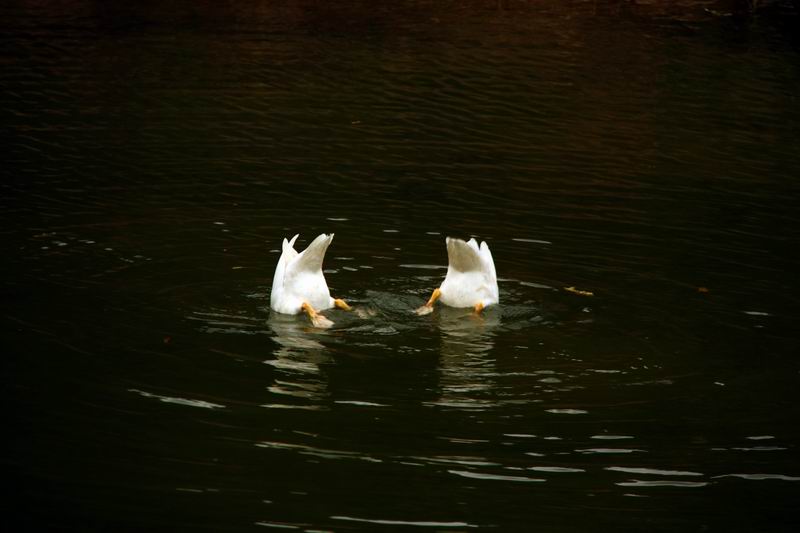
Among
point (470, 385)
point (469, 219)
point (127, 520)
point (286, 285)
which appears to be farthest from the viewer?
point (469, 219)

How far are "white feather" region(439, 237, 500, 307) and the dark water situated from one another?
135 mm

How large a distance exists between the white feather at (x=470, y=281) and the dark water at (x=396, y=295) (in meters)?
0.13

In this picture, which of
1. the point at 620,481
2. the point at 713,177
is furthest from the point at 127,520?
the point at 713,177

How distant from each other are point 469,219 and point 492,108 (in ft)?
19.9

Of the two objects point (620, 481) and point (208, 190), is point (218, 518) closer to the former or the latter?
point (620, 481)

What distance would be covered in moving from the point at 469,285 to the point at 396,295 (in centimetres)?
77

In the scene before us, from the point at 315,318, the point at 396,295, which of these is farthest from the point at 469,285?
the point at 315,318

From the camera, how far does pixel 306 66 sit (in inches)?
864

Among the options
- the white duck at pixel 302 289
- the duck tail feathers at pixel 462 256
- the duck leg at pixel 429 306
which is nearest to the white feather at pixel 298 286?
the white duck at pixel 302 289

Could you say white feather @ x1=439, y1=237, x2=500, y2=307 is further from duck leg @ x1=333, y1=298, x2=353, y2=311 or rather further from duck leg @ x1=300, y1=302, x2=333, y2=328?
duck leg @ x1=300, y1=302, x2=333, y2=328

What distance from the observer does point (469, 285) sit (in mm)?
10477

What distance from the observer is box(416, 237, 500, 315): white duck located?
10430 mm

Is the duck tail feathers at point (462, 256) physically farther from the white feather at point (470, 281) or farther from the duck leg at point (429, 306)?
the duck leg at point (429, 306)

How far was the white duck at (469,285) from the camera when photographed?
10.4m
